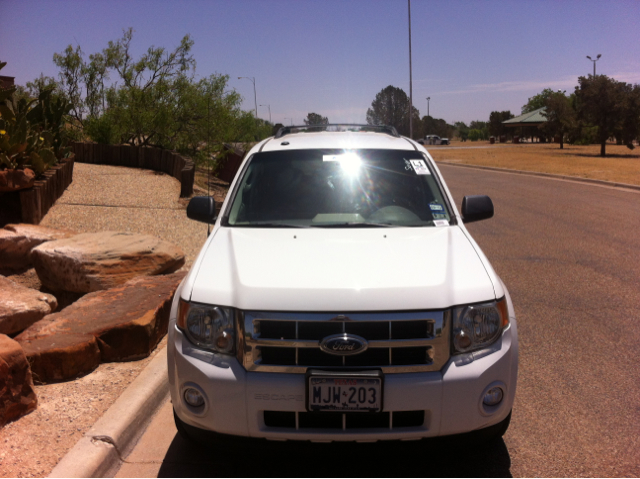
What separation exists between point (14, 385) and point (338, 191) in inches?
95.4

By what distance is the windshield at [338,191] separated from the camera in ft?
14.5

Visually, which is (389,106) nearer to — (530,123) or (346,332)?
(530,123)

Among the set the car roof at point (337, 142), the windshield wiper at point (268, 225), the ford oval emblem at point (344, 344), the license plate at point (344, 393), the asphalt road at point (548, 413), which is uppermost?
the car roof at point (337, 142)

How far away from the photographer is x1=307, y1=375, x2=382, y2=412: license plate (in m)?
3.03

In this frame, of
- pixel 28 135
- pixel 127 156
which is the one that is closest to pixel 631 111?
pixel 127 156

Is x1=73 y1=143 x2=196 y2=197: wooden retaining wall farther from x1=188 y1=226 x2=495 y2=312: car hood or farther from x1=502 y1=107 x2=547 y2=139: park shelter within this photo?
x1=502 y1=107 x2=547 y2=139: park shelter

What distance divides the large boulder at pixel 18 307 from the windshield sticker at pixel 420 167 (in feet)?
11.6

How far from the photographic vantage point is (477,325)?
3.22 metres


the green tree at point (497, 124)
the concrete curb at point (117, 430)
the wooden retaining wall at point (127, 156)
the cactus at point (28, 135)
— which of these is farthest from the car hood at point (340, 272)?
the green tree at point (497, 124)

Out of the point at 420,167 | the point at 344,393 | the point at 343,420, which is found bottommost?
the point at 343,420

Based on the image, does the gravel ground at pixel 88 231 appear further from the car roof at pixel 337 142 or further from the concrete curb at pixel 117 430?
the car roof at pixel 337 142

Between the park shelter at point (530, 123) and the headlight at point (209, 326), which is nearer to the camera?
the headlight at point (209, 326)

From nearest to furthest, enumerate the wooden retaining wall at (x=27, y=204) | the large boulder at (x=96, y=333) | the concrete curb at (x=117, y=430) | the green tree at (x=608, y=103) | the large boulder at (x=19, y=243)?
1. the concrete curb at (x=117, y=430)
2. the large boulder at (x=96, y=333)
3. the large boulder at (x=19, y=243)
4. the wooden retaining wall at (x=27, y=204)
5. the green tree at (x=608, y=103)

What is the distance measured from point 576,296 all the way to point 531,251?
2611 millimetres
